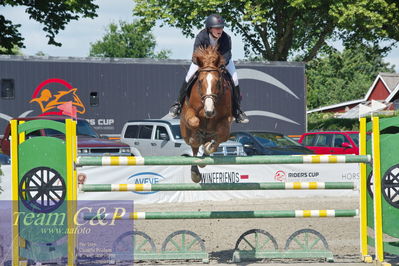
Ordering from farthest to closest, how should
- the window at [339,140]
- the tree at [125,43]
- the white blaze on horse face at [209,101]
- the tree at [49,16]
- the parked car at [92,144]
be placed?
the tree at [125,43] → the tree at [49,16] → the window at [339,140] → the parked car at [92,144] → the white blaze on horse face at [209,101]

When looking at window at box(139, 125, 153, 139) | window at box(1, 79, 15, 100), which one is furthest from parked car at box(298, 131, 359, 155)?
window at box(1, 79, 15, 100)

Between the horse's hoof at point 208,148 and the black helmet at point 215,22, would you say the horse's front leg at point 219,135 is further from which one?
the black helmet at point 215,22

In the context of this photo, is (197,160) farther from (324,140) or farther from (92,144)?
(324,140)

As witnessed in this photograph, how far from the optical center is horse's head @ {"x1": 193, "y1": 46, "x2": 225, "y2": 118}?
6.13 m

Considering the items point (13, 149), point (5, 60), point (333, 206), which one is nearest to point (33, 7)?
point (5, 60)

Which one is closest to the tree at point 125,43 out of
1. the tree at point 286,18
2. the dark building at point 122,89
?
the tree at point 286,18

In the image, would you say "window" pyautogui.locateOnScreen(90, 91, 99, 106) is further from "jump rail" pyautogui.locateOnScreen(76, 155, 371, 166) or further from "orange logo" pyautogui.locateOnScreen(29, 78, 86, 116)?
"jump rail" pyautogui.locateOnScreen(76, 155, 371, 166)

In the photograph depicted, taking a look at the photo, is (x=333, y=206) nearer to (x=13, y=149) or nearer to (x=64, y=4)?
(x=13, y=149)

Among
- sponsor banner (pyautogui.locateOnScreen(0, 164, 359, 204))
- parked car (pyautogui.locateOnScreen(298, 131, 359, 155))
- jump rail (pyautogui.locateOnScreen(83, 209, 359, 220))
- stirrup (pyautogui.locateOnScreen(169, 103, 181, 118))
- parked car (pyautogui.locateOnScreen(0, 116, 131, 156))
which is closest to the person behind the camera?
jump rail (pyautogui.locateOnScreen(83, 209, 359, 220))

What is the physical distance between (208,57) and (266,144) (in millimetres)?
10951

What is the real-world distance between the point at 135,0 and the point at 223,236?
21.3 m

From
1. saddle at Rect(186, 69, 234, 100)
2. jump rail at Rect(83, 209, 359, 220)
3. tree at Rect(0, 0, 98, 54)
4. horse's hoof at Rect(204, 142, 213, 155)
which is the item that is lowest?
jump rail at Rect(83, 209, 359, 220)

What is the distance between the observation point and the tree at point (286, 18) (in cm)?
2688

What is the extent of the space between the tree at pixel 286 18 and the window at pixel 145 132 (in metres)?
10.6
